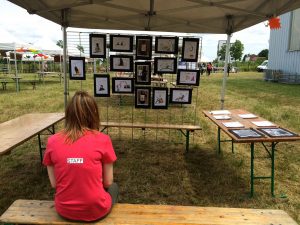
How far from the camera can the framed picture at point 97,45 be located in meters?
4.71

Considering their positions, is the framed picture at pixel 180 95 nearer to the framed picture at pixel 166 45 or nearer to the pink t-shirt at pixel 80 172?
the framed picture at pixel 166 45

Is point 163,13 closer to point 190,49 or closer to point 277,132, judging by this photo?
point 190,49

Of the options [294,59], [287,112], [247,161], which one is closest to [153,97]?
[247,161]

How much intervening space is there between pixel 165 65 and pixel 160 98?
0.63 metres

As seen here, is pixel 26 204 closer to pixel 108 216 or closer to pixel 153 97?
pixel 108 216

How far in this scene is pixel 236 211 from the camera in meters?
2.44

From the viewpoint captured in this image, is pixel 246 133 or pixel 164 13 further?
pixel 164 13

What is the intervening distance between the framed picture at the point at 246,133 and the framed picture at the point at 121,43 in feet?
7.48

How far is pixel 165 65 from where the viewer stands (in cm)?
489

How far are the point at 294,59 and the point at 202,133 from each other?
1483cm

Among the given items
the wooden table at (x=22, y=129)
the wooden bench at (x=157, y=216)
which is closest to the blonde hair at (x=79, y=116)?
the wooden bench at (x=157, y=216)

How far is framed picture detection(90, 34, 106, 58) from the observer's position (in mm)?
4707

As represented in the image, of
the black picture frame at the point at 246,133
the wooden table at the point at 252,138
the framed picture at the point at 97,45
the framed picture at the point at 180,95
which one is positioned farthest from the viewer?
the framed picture at the point at 180,95

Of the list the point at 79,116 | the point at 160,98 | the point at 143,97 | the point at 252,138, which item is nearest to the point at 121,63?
the point at 143,97
